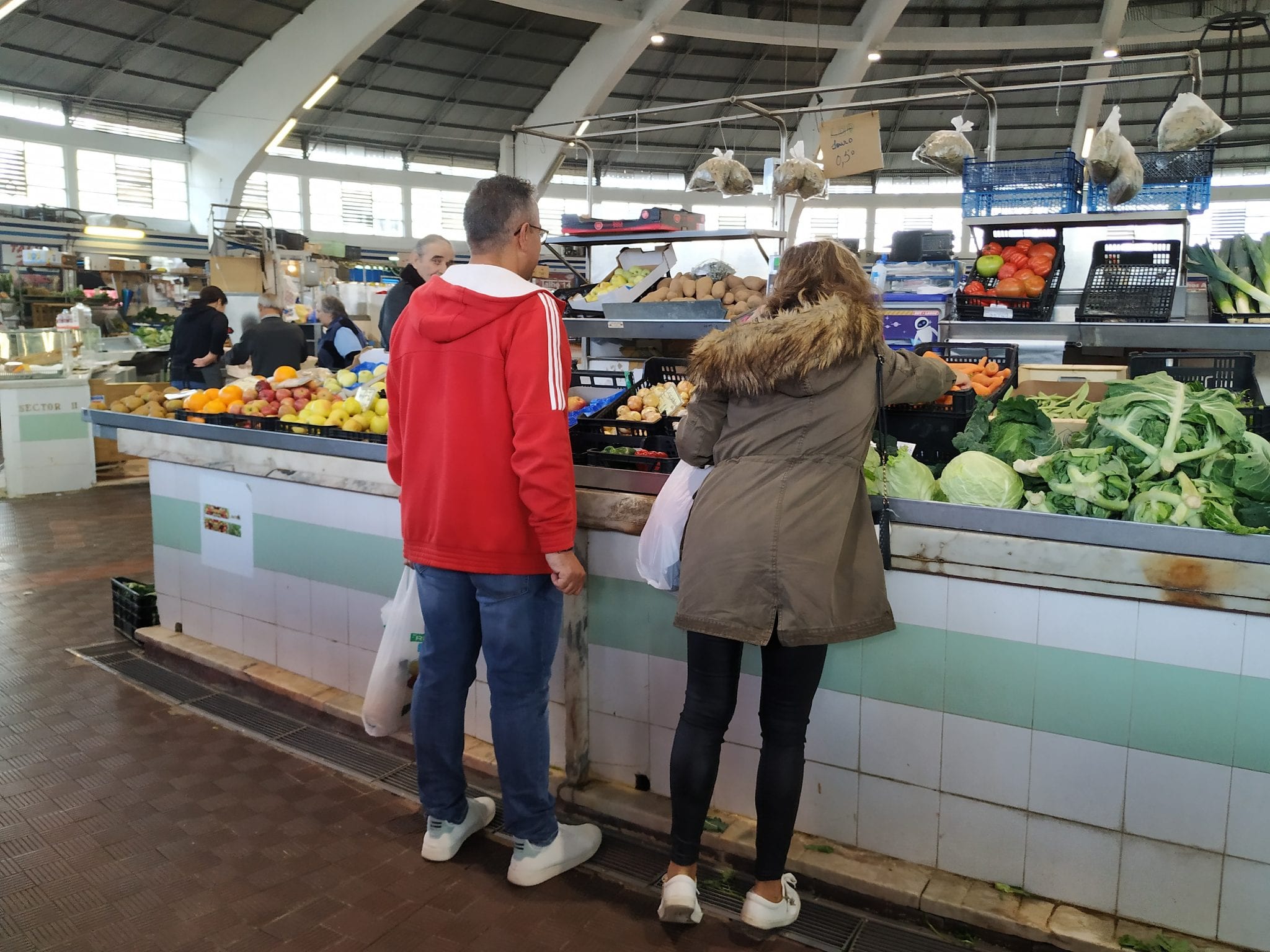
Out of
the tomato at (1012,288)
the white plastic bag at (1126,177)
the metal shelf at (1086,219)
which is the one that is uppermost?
the white plastic bag at (1126,177)

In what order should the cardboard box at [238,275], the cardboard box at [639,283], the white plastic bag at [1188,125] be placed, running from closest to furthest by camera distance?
1. the white plastic bag at [1188,125]
2. the cardboard box at [639,283]
3. the cardboard box at [238,275]

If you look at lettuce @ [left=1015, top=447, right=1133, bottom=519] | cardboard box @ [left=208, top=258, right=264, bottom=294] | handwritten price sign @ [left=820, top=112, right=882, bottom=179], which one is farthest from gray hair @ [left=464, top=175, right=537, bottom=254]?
cardboard box @ [left=208, top=258, right=264, bottom=294]

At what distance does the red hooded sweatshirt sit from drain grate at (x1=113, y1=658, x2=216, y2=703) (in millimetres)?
2068

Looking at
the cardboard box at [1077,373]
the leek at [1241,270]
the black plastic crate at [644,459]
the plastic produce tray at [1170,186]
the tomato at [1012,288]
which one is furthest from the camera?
the tomato at [1012,288]

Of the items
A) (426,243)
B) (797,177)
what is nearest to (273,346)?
(426,243)

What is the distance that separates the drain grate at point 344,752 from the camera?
343 cm

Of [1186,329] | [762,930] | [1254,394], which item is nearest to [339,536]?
[762,930]

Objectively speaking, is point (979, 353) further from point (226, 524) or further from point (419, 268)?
point (226, 524)

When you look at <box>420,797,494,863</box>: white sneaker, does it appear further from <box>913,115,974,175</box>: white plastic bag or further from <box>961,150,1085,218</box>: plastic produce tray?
<box>913,115,974,175</box>: white plastic bag

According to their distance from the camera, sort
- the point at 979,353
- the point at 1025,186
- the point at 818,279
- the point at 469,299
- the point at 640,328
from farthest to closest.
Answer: the point at 640,328 < the point at 1025,186 < the point at 979,353 < the point at 469,299 < the point at 818,279

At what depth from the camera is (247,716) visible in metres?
3.88

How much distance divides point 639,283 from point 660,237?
370mm

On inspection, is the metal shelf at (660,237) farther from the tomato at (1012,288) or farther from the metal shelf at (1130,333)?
the tomato at (1012,288)

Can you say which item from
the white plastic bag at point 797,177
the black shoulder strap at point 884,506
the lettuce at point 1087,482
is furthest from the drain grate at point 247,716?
the white plastic bag at point 797,177
